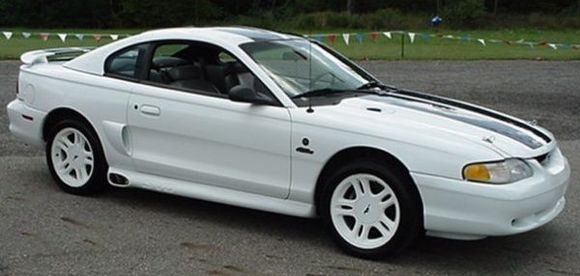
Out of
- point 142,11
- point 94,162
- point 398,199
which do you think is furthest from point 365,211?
point 142,11

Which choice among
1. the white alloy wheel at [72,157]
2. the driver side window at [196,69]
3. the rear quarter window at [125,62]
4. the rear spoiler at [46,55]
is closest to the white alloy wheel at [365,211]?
the driver side window at [196,69]

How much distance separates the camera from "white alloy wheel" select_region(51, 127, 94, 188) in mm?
6180

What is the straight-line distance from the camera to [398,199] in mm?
4746

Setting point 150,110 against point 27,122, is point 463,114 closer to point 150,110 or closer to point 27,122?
point 150,110

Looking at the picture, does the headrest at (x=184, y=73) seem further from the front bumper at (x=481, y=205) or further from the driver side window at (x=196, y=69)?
the front bumper at (x=481, y=205)

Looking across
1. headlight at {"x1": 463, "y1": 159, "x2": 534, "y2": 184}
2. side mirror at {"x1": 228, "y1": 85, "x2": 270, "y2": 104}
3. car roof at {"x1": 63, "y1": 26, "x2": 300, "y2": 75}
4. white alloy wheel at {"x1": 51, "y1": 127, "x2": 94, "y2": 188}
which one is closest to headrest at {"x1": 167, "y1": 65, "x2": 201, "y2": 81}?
car roof at {"x1": 63, "y1": 26, "x2": 300, "y2": 75}

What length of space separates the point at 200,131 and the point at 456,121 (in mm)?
1754

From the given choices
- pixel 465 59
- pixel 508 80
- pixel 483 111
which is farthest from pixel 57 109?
pixel 465 59

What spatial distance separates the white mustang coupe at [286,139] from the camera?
184 inches

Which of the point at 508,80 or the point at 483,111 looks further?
the point at 508,80

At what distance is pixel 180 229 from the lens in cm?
→ 548

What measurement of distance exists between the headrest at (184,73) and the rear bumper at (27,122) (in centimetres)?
122

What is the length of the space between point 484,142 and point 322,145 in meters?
1.00

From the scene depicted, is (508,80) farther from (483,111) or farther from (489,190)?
(489,190)
